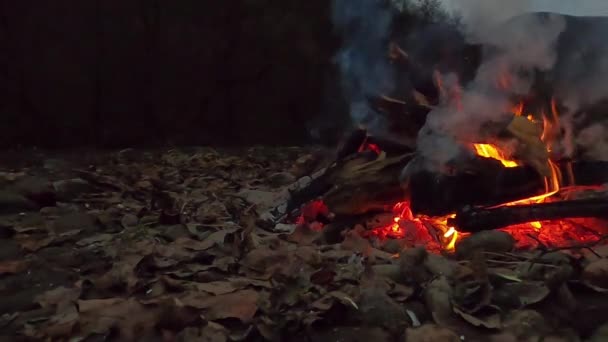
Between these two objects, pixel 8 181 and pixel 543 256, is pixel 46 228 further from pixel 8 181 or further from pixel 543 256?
pixel 543 256

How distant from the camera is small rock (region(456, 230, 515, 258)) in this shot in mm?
2434

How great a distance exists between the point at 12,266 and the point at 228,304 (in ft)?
3.40

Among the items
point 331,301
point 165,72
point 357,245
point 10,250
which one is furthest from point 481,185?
point 165,72

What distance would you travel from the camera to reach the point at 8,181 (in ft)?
13.2

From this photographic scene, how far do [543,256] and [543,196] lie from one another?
731 mm

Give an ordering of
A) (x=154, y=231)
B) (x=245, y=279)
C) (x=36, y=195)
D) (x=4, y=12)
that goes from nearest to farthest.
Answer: (x=245, y=279)
(x=154, y=231)
(x=36, y=195)
(x=4, y=12)

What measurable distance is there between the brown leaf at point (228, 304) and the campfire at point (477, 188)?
108cm

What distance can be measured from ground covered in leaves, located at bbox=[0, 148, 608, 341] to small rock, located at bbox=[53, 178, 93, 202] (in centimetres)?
41

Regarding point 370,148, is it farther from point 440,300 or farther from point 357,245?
point 440,300

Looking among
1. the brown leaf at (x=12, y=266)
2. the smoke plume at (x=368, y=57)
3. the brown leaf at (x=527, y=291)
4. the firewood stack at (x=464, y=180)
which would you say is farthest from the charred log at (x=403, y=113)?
the brown leaf at (x=12, y=266)

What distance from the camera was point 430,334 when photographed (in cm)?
170

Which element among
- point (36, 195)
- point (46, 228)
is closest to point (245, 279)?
point (46, 228)

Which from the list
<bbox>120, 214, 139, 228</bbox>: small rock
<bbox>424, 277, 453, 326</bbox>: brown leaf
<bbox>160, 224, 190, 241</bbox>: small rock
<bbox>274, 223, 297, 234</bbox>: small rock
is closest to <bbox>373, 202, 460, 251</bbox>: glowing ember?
<bbox>274, 223, 297, 234</bbox>: small rock

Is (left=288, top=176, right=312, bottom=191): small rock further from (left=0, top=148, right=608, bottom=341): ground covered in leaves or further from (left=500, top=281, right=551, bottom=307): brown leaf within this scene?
(left=500, top=281, right=551, bottom=307): brown leaf
